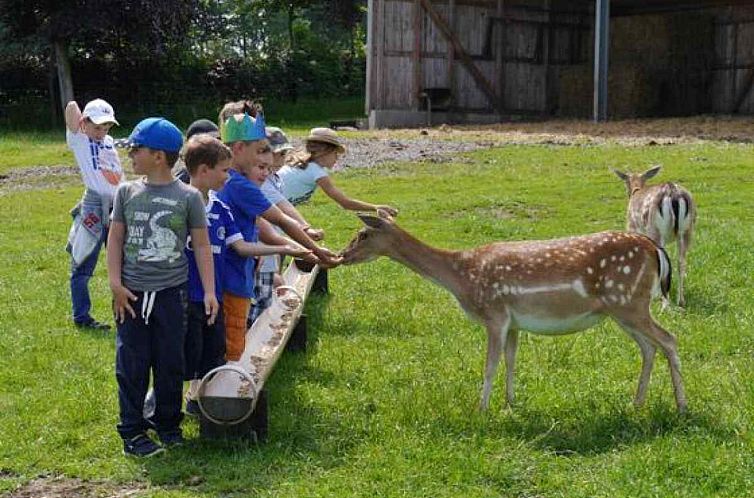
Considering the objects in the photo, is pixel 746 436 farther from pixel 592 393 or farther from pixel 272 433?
pixel 272 433

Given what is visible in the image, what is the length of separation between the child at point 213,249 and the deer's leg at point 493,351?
1.24 metres

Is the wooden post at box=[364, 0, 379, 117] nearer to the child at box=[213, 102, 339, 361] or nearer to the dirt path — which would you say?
the dirt path

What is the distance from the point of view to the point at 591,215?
1377 centimetres

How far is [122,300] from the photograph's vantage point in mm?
5805

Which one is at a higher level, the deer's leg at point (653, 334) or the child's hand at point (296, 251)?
the child's hand at point (296, 251)

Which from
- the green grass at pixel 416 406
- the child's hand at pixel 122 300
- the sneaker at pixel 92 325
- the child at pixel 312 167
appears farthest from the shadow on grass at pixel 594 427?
the sneaker at pixel 92 325

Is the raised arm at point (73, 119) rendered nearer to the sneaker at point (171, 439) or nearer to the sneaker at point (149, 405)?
the sneaker at point (149, 405)

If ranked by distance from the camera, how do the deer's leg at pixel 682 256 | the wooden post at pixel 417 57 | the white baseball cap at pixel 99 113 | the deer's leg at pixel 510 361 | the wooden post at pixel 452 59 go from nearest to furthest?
the deer's leg at pixel 510 361
the white baseball cap at pixel 99 113
the deer's leg at pixel 682 256
the wooden post at pixel 417 57
the wooden post at pixel 452 59

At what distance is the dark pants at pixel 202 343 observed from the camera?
6.29 meters

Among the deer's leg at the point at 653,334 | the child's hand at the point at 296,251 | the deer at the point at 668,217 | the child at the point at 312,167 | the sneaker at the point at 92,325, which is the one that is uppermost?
the child at the point at 312,167

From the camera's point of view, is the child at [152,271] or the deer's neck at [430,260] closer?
the child at [152,271]

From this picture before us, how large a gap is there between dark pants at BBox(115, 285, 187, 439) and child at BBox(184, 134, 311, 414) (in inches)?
9.3

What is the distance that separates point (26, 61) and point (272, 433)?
28283 mm

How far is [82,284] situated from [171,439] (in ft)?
10.5
